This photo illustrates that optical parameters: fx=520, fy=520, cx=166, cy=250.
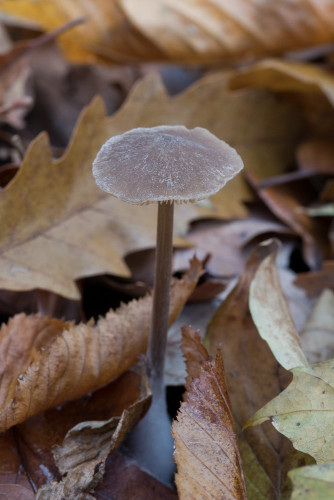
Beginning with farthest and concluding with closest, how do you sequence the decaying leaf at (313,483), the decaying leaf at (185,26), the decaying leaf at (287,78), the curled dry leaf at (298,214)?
1. the decaying leaf at (185,26)
2. the decaying leaf at (287,78)
3. the curled dry leaf at (298,214)
4. the decaying leaf at (313,483)

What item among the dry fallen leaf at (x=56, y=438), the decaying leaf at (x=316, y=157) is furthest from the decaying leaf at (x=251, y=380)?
the decaying leaf at (x=316, y=157)

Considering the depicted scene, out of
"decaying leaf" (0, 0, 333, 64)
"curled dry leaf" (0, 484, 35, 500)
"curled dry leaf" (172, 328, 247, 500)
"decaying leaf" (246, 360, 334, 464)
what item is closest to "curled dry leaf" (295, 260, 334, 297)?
"decaying leaf" (246, 360, 334, 464)

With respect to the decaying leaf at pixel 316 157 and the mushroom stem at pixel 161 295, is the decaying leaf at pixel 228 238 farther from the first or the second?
the mushroom stem at pixel 161 295

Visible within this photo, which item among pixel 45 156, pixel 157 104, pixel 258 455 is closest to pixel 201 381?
pixel 258 455

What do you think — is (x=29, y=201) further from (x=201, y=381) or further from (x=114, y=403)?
(x=201, y=381)

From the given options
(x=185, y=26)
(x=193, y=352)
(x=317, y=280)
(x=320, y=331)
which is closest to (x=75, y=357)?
(x=193, y=352)

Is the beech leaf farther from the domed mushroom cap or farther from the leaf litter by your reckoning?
the domed mushroom cap
